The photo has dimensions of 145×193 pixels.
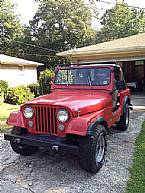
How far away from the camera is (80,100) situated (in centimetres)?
498

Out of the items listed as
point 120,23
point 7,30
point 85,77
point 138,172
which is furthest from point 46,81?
point 120,23

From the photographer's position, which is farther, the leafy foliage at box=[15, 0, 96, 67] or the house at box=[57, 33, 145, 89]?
the leafy foliage at box=[15, 0, 96, 67]

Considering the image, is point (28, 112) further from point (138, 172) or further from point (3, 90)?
point (3, 90)

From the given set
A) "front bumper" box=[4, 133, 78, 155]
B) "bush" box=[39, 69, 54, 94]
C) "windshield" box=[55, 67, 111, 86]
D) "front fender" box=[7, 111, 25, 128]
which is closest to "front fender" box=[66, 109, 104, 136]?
"front bumper" box=[4, 133, 78, 155]

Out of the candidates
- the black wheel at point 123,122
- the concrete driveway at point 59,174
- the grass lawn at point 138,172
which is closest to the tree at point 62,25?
the black wheel at point 123,122

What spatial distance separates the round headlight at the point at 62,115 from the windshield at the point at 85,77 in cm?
160

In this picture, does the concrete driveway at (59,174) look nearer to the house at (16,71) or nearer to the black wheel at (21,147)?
the black wheel at (21,147)

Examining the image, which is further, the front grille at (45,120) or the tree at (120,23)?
the tree at (120,23)

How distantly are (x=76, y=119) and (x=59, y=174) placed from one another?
1.02 m

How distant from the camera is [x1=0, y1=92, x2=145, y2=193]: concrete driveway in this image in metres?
4.04

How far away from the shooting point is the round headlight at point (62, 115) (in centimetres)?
441

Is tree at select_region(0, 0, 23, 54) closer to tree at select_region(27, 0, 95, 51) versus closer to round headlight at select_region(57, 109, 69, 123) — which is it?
tree at select_region(27, 0, 95, 51)

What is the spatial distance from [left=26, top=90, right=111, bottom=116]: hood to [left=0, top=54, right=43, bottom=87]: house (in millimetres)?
14994

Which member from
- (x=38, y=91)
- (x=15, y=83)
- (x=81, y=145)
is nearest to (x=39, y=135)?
(x=81, y=145)
